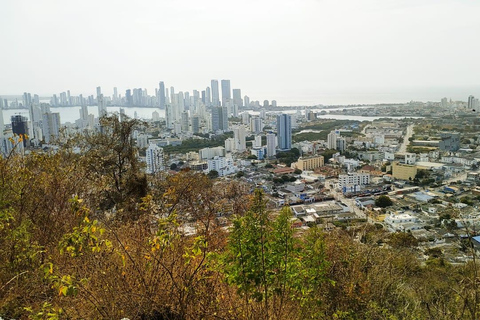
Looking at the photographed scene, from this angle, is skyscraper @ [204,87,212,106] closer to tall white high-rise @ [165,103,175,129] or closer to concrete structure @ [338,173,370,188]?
tall white high-rise @ [165,103,175,129]

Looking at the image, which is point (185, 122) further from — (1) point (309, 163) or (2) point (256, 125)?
(1) point (309, 163)

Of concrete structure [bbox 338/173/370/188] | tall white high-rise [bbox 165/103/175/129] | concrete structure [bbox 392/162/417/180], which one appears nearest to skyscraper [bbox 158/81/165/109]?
tall white high-rise [bbox 165/103/175/129]

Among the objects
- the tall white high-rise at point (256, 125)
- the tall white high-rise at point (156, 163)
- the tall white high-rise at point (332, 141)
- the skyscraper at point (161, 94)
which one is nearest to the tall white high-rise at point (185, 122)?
the tall white high-rise at point (256, 125)

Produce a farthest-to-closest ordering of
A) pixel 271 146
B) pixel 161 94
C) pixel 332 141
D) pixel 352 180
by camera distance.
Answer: pixel 161 94, pixel 332 141, pixel 271 146, pixel 352 180

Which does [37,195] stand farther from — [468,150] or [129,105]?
[129,105]

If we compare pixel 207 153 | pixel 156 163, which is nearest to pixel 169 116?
pixel 207 153

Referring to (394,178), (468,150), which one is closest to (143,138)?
(394,178)

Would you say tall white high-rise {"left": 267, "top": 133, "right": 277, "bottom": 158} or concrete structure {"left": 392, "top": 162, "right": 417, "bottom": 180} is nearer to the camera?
concrete structure {"left": 392, "top": 162, "right": 417, "bottom": 180}

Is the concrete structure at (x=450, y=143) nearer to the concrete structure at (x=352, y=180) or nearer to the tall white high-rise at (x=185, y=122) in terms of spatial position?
the concrete structure at (x=352, y=180)
